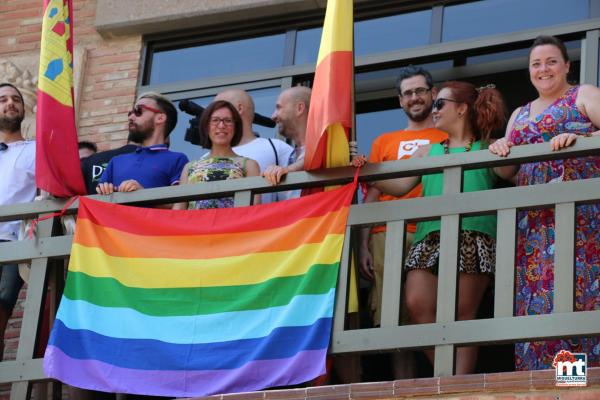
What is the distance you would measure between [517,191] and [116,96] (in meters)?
4.15

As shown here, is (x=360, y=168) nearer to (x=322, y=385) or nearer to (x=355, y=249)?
(x=355, y=249)

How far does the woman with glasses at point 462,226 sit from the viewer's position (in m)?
7.82

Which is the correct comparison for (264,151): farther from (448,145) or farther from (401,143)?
(448,145)

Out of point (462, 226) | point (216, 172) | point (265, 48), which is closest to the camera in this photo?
point (462, 226)

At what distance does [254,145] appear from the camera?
920cm

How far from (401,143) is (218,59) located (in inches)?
103

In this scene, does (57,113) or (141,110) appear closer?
(57,113)

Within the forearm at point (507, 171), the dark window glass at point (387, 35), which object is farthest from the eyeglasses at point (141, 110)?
the forearm at point (507, 171)

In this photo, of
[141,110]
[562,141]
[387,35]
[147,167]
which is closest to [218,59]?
[387,35]

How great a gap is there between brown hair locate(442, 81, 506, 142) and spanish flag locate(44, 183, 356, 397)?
0.81 m

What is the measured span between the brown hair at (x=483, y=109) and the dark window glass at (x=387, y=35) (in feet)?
6.29

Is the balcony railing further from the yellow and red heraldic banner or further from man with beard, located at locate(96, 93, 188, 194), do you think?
the yellow and red heraldic banner

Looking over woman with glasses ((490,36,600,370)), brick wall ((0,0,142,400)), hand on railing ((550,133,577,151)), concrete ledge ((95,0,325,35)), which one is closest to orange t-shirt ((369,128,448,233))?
woman with glasses ((490,36,600,370))

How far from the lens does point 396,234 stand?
306 inches
